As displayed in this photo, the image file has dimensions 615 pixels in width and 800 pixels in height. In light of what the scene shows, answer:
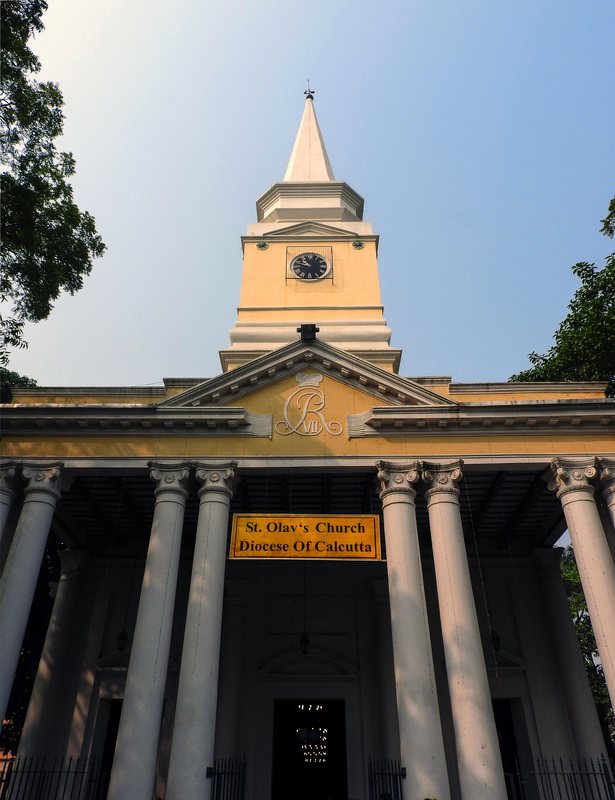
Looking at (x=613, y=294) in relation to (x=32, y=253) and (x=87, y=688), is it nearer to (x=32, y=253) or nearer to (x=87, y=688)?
(x=32, y=253)

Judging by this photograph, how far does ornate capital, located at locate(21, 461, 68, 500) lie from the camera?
14.7m

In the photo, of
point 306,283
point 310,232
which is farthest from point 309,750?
point 310,232

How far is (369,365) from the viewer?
52.9 feet

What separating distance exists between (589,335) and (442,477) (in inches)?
437

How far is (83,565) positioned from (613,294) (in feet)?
69.4

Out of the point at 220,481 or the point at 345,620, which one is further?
the point at 345,620

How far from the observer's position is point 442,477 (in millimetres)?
14789

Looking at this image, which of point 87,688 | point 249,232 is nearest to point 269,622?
point 87,688

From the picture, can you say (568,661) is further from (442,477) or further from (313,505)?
(313,505)

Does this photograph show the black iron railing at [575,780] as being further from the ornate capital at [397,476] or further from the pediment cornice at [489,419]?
the pediment cornice at [489,419]

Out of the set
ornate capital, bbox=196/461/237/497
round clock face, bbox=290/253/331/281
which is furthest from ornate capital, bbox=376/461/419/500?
round clock face, bbox=290/253/331/281

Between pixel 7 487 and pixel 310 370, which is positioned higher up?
pixel 310 370

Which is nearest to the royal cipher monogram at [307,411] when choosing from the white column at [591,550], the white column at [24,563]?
the white column at [591,550]

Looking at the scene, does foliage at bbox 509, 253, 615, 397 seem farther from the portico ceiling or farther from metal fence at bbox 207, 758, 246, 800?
metal fence at bbox 207, 758, 246, 800
